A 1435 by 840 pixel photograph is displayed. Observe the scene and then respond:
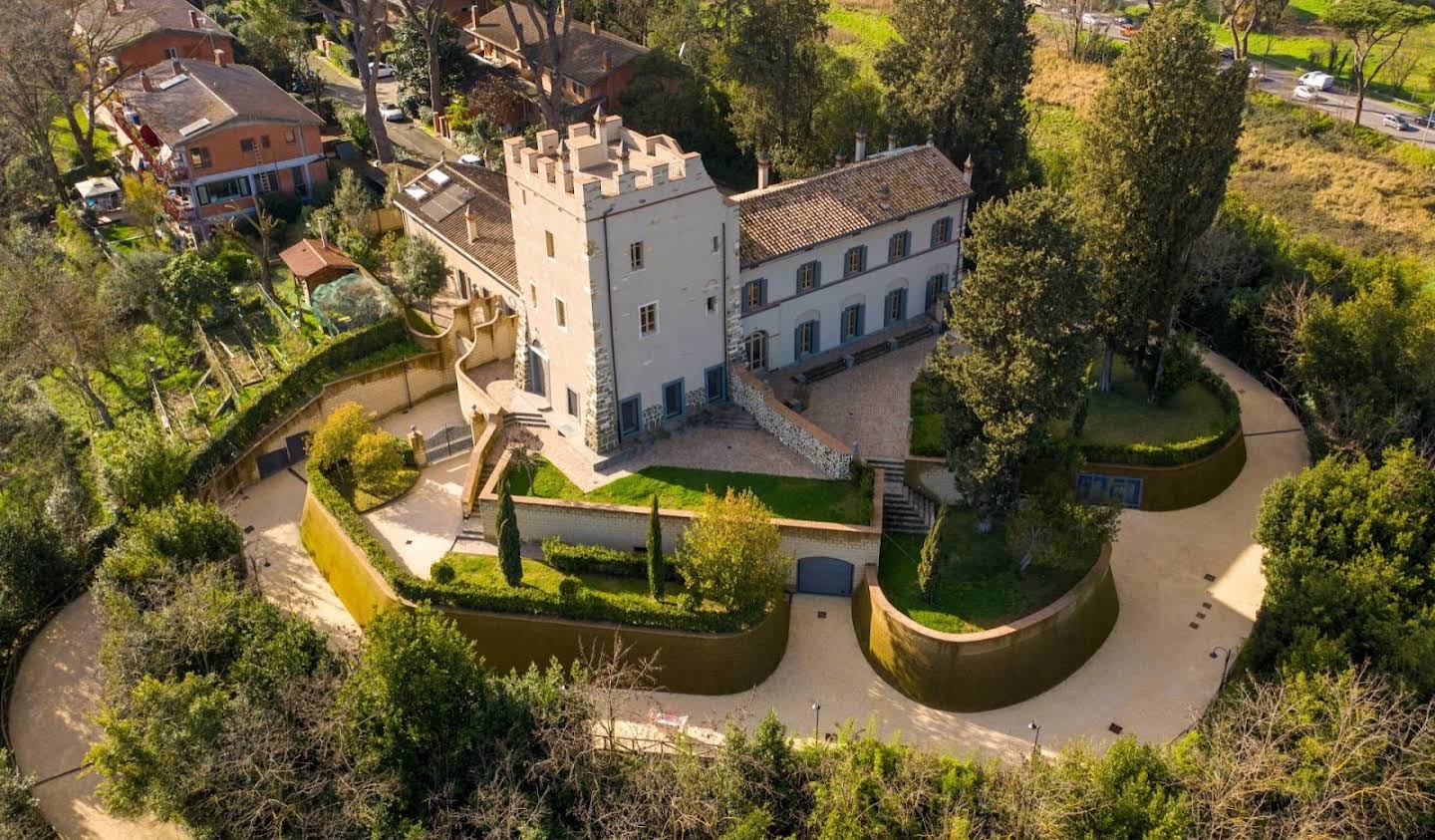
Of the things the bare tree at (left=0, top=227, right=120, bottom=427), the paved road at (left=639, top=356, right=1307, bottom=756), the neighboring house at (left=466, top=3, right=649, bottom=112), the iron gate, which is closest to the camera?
the paved road at (left=639, top=356, right=1307, bottom=756)

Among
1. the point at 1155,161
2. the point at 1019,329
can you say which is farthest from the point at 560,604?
the point at 1155,161

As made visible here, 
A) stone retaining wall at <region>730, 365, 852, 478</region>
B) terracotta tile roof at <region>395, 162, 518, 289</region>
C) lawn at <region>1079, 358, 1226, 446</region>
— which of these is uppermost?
terracotta tile roof at <region>395, 162, 518, 289</region>

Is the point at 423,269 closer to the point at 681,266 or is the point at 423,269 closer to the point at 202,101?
the point at 681,266

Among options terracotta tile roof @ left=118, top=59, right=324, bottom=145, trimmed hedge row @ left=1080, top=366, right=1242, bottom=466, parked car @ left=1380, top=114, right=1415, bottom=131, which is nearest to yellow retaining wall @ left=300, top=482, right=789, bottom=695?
trimmed hedge row @ left=1080, top=366, right=1242, bottom=466

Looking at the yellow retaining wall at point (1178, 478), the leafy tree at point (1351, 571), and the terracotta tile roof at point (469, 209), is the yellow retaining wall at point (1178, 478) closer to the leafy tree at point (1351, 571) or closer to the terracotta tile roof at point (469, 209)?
the leafy tree at point (1351, 571)

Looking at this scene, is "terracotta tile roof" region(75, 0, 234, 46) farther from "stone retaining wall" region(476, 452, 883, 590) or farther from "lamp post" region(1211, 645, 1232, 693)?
"lamp post" region(1211, 645, 1232, 693)
